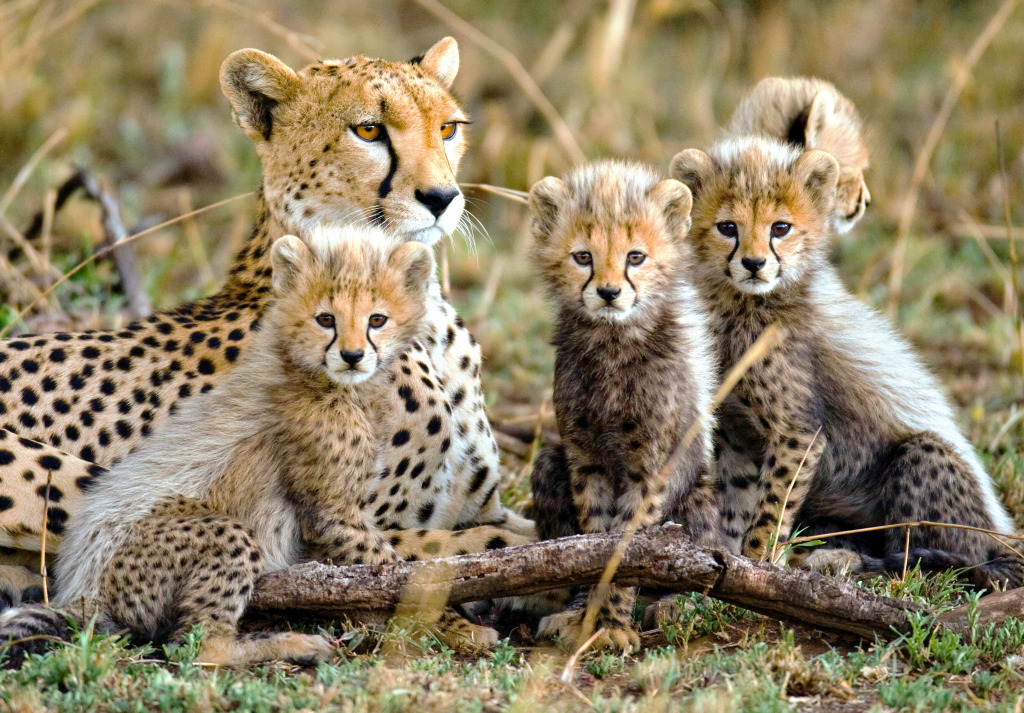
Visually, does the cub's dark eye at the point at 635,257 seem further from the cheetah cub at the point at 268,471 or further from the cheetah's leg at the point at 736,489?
the cheetah's leg at the point at 736,489

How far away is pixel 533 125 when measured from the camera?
902cm

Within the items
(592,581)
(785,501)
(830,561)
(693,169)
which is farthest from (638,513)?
(693,169)

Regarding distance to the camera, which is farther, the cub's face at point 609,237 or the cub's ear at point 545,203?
the cub's ear at point 545,203

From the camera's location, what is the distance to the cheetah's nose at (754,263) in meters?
3.42

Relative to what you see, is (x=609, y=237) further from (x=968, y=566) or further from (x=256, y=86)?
(x=968, y=566)

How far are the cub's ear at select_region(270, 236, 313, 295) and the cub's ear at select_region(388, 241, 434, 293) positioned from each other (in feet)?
0.80

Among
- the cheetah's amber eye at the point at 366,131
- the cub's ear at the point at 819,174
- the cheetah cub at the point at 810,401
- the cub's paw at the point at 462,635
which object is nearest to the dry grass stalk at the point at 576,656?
the cub's paw at the point at 462,635

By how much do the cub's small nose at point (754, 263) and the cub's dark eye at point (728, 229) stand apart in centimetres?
10

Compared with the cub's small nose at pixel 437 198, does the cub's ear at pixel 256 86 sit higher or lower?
higher

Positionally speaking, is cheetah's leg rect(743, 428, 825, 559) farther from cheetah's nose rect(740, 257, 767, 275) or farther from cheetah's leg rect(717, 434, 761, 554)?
cheetah's nose rect(740, 257, 767, 275)

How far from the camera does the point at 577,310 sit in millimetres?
3344

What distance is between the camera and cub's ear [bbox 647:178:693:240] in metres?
3.26

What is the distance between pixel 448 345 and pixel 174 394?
2.90ft

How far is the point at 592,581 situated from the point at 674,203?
3.47 ft
